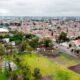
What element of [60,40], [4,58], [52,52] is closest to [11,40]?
[60,40]

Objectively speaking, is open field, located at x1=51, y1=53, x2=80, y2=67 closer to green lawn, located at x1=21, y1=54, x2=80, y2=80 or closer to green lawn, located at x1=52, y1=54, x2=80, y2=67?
green lawn, located at x1=52, y1=54, x2=80, y2=67

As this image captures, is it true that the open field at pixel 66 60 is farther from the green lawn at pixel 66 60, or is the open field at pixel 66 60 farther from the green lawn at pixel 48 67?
the green lawn at pixel 48 67

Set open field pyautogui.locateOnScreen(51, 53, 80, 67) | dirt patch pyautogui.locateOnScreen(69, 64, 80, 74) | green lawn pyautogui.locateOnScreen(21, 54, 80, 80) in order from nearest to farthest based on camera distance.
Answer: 1. green lawn pyautogui.locateOnScreen(21, 54, 80, 80)
2. dirt patch pyautogui.locateOnScreen(69, 64, 80, 74)
3. open field pyautogui.locateOnScreen(51, 53, 80, 67)

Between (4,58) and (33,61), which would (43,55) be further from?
(4,58)

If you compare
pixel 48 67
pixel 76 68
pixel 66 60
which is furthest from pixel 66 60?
pixel 48 67

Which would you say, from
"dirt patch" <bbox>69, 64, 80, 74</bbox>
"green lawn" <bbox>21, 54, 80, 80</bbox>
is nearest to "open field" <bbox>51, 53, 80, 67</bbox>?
"dirt patch" <bbox>69, 64, 80, 74</bbox>

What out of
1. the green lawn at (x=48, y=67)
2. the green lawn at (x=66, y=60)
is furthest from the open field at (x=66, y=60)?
the green lawn at (x=48, y=67)

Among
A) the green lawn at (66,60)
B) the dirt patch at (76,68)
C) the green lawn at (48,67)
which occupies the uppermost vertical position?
the green lawn at (48,67)

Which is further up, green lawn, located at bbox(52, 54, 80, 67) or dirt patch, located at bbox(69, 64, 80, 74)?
green lawn, located at bbox(52, 54, 80, 67)
